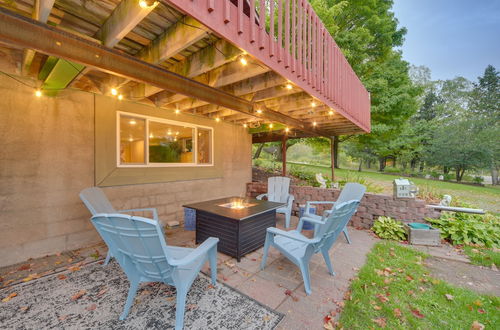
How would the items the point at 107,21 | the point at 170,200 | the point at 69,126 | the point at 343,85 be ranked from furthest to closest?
1. the point at 170,200
2. the point at 343,85
3. the point at 69,126
4. the point at 107,21

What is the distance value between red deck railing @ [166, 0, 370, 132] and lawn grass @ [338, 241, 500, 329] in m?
2.44

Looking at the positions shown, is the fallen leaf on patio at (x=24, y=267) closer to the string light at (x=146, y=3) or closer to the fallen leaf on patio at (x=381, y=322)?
the string light at (x=146, y=3)

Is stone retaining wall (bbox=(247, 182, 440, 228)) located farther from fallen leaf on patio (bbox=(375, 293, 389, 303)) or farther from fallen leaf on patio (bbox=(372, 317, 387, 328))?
fallen leaf on patio (bbox=(372, 317, 387, 328))

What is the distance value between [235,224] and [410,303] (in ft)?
6.83

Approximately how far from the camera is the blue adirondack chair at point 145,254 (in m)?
1.51

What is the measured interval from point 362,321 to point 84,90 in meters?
4.65

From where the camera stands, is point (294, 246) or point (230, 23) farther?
point (294, 246)

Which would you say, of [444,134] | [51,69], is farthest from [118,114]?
[444,134]

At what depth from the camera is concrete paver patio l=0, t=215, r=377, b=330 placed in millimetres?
1942

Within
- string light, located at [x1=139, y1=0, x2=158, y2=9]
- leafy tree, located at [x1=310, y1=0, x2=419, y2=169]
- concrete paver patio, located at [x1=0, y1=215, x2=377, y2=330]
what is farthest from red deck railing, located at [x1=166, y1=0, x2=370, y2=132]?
leafy tree, located at [x1=310, y1=0, x2=419, y2=169]

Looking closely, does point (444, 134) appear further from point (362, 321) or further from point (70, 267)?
point (70, 267)

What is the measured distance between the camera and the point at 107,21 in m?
1.79

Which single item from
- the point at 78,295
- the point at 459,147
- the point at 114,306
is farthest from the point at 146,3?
the point at 459,147

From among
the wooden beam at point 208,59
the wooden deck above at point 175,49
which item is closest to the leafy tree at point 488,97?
the wooden deck above at point 175,49
